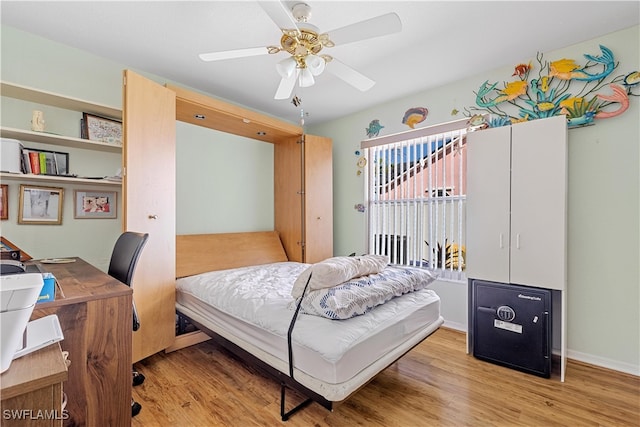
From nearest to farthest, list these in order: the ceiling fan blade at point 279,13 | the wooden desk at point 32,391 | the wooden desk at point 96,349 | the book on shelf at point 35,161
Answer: the wooden desk at point 32,391
the wooden desk at point 96,349
the ceiling fan blade at point 279,13
the book on shelf at point 35,161

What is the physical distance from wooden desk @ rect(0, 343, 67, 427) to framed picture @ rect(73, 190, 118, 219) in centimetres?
217

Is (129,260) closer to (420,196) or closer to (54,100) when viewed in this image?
(54,100)

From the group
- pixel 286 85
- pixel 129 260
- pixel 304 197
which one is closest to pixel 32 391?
pixel 129 260

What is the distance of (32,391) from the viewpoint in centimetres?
68

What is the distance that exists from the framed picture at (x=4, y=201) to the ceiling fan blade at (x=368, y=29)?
8.34 ft

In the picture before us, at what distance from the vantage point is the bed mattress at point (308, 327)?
4.61ft

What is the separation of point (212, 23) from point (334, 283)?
199 centimetres

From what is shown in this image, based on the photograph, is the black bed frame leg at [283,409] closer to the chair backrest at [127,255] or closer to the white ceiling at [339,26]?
the chair backrest at [127,255]

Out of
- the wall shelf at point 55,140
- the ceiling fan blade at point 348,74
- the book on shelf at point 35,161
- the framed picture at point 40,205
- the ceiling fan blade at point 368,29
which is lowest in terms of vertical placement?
the framed picture at point 40,205

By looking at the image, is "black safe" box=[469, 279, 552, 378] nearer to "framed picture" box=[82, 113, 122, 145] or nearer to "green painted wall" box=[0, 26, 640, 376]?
"green painted wall" box=[0, 26, 640, 376]

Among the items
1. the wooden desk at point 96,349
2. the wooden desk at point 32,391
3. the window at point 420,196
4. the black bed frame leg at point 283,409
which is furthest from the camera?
the window at point 420,196

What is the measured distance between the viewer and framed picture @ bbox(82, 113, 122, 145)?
94.0 inches

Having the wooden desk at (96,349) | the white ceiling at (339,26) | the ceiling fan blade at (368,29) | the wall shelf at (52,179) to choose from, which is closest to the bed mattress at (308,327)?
A: the wooden desk at (96,349)

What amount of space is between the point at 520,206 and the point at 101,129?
3491 millimetres
